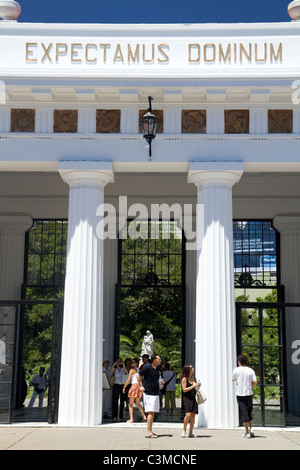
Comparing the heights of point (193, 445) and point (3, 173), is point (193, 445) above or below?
below

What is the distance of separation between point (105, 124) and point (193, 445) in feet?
24.0

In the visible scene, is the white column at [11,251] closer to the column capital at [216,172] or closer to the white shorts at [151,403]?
the column capital at [216,172]

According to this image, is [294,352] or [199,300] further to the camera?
[294,352]

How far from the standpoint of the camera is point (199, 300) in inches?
550

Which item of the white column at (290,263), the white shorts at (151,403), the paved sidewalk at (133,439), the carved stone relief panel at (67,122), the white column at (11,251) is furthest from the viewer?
the white column at (11,251)

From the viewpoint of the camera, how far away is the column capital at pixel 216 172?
1405cm

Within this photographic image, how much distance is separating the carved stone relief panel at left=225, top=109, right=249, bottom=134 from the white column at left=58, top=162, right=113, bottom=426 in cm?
287

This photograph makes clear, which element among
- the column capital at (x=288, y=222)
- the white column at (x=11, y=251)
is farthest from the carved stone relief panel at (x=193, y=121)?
the white column at (x=11, y=251)


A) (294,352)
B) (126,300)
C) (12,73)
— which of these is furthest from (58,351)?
(126,300)

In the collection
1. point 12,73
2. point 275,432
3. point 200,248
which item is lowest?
point 275,432

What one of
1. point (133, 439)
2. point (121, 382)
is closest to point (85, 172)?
point (121, 382)

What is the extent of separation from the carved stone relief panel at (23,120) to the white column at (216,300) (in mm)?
3833

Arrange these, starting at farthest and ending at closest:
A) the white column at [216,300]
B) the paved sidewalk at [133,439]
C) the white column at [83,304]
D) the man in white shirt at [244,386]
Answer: the white column at [83,304], the white column at [216,300], the man in white shirt at [244,386], the paved sidewalk at [133,439]

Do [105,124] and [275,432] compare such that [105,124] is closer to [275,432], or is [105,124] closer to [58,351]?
[58,351]
